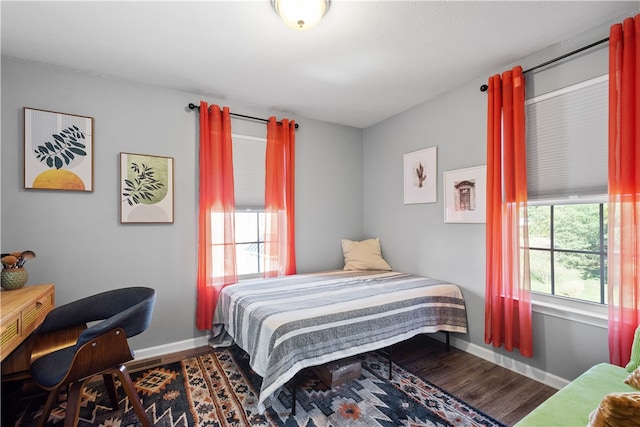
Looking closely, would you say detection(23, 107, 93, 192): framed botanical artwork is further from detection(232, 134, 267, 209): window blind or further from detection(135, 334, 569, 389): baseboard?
detection(135, 334, 569, 389): baseboard

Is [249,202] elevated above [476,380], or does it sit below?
above

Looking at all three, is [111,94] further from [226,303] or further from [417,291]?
[417,291]

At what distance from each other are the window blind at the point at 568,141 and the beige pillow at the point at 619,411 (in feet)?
5.45

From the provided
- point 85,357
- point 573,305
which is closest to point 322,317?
point 85,357

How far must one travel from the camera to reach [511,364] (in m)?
2.48

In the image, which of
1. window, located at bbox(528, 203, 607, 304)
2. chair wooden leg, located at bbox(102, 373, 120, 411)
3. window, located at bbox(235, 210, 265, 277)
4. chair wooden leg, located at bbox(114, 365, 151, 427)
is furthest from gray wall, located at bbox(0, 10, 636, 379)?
chair wooden leg, located at bbox(114, 365, 151, 427)

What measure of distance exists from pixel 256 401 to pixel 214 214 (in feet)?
5.82

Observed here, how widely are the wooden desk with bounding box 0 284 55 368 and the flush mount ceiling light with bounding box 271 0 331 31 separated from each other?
92.5 inches

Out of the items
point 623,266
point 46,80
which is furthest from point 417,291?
point 46,80

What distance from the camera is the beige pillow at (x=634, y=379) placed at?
1.37 m

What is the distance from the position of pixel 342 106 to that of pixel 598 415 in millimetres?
3192

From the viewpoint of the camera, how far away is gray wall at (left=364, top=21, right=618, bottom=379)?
83.1 inches

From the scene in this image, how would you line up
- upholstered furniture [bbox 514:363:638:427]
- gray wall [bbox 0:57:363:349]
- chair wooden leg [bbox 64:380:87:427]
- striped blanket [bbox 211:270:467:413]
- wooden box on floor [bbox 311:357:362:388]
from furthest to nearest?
gray wall [bbox 0:57:363:349]
wooden box on floor [bbox 311:357:362:388]
striped blanket [bbox 211:270:467:413]
chair wooden leg [bbox 64:380:87:427]
upholstered furniture [bbox 514:363:638:427]

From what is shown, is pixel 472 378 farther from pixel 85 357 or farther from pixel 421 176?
pixel 85 357
